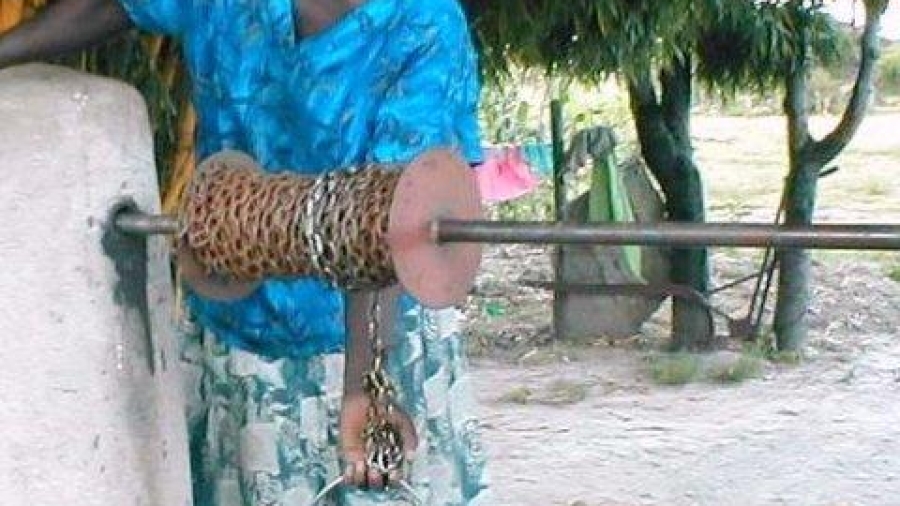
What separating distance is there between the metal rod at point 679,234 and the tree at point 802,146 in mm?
5941

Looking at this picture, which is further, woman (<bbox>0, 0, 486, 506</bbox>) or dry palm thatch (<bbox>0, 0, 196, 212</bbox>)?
dry palm thatch (<bbox>0, 0, 196, 212</bbox>)

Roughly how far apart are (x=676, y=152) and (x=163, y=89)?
5.20m

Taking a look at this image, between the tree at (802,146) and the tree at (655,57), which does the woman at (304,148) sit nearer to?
the tree at (655,57)

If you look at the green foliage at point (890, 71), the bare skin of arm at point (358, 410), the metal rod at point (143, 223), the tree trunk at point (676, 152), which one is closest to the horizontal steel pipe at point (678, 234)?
the bare skin of arm at point (358, 410)

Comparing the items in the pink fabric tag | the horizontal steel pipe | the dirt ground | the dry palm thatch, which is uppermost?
the dry palm thatch

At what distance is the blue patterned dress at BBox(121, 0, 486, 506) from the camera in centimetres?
180

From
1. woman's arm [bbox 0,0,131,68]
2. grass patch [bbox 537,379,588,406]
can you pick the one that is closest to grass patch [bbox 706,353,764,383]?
grass patch [bbox 537,379,588,406]

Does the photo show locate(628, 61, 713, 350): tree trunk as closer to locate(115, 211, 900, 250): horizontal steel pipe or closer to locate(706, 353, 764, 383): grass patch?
locate(706, 353, 764, 383): grass patch

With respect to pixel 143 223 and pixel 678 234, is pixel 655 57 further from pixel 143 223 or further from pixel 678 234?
pixel 678 234

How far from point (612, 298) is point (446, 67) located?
6477mm

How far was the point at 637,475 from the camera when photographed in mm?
5570

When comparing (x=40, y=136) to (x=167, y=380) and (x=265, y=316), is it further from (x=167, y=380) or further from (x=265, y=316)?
(x=265, y=316)

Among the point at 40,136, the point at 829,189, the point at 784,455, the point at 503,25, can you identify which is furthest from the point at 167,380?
the point at 829,189

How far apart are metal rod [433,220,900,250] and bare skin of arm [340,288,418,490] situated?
138mm
